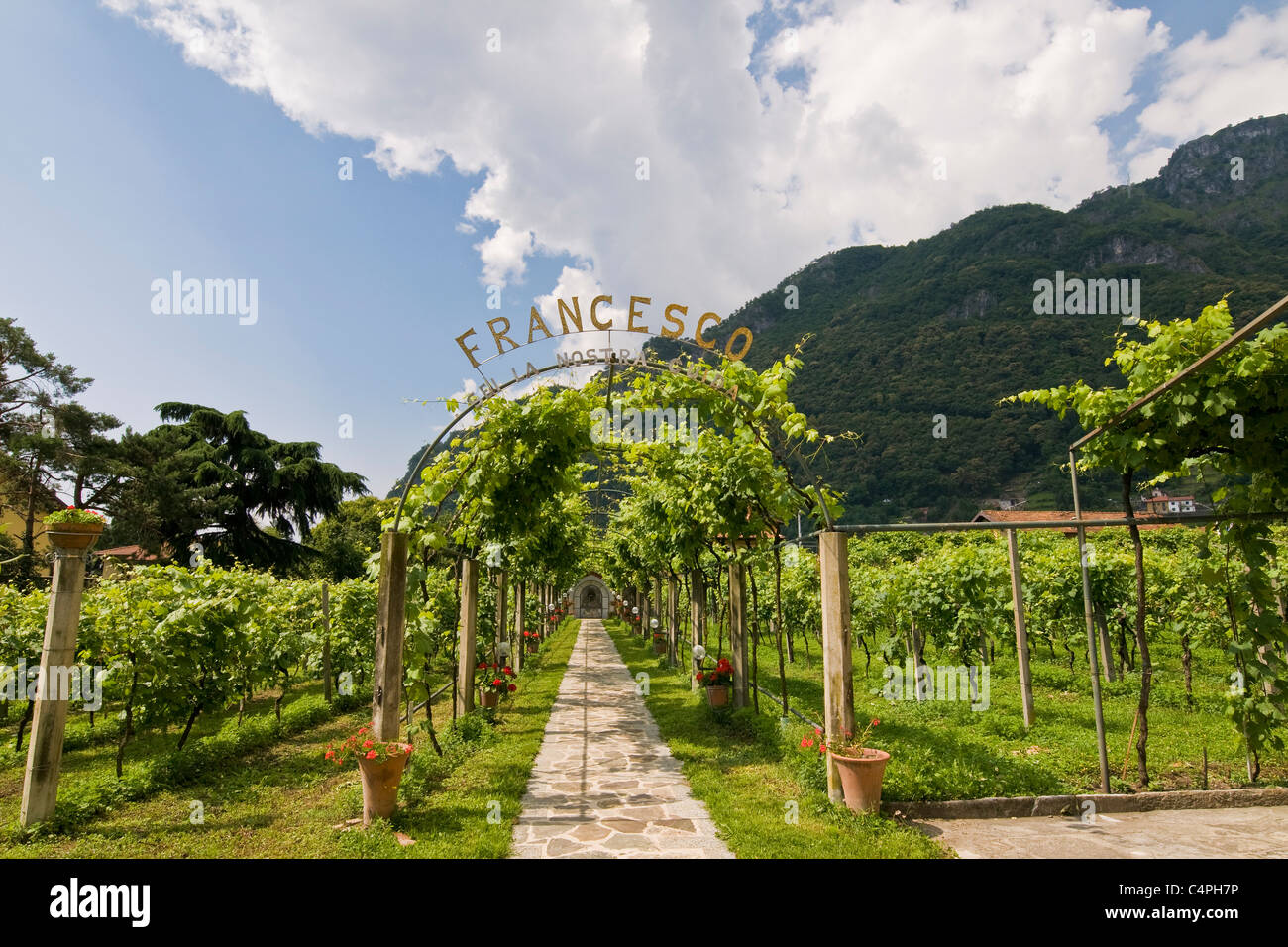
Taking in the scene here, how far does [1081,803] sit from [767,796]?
2578 mm

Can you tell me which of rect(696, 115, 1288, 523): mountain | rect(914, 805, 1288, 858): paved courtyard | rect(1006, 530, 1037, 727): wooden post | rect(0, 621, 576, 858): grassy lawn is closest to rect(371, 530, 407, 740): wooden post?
rect(0, 621, 576, 858): grassy lawn

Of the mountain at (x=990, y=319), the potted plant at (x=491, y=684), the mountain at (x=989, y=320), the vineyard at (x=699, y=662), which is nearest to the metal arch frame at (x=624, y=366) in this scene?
the vineyard at (x=699, y=662)

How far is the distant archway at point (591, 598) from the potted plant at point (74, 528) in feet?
168

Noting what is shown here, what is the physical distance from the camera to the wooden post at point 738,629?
9.28m

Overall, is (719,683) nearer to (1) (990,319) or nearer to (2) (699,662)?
(2) (699,662)

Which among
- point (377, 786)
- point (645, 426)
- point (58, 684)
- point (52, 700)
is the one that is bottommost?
point (377, 786)

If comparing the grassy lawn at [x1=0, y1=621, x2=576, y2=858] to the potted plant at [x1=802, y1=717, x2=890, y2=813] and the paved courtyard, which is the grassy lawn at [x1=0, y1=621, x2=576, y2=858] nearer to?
the potted plant at [x1=802, y1=717, x2=890, y2=813]

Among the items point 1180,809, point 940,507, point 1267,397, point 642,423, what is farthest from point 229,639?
point 940,507

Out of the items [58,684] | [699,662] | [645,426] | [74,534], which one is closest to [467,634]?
[645,426]

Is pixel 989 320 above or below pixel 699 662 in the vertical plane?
above

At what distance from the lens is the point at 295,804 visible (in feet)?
20.0

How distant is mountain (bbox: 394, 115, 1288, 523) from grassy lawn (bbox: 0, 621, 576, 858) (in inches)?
957

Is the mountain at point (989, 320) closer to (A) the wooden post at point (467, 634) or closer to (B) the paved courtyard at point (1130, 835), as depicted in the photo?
(A) the wooden post at point (467, 634)

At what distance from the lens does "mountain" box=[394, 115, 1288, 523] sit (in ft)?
125
